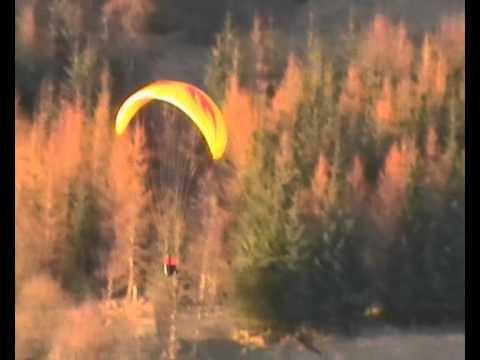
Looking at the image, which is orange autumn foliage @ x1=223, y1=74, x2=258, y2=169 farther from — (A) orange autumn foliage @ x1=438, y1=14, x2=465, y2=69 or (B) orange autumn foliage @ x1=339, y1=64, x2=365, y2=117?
(A) orange autumn foliage @ x1=438, y1=14, x2=465, y2=69

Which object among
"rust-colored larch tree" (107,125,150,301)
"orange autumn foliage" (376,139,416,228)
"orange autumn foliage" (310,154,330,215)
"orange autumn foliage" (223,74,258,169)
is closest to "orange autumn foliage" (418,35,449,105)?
"orange autumn foliage" (376,139,416,228)

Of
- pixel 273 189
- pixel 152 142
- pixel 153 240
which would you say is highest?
pixel 152 142

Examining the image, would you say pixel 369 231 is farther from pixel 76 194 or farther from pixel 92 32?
pixel 92 32

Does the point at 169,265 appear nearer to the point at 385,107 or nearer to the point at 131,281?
the point at 131,281

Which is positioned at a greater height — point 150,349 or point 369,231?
point 369,231

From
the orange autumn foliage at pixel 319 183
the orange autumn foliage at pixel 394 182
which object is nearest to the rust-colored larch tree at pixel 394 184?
the orange autumn foliage at pixel 394 182
